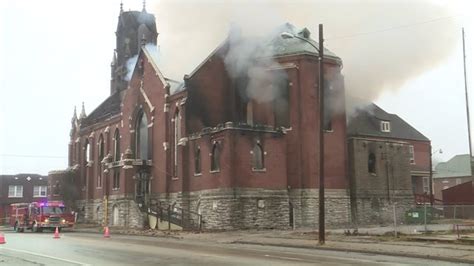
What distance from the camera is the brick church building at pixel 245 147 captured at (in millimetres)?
36656

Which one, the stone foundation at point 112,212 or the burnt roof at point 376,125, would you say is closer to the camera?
the stone foundation at point 112,212

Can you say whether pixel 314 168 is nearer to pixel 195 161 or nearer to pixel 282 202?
pixel 282 202

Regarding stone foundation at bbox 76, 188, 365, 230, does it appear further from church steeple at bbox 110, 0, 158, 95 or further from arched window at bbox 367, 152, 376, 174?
church steeple at bbox 110, 0, 158, 95

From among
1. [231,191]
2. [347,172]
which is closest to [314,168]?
[347,172]

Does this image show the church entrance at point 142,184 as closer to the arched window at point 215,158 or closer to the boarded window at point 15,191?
the arched window at point 215,158

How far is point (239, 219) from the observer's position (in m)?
35.3

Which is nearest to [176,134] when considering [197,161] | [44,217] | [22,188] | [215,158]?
[197,161]

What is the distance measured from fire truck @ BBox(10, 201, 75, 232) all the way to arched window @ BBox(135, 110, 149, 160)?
400 inches

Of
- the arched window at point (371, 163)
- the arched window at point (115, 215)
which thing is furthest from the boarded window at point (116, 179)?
the arched window at point (371, 163)

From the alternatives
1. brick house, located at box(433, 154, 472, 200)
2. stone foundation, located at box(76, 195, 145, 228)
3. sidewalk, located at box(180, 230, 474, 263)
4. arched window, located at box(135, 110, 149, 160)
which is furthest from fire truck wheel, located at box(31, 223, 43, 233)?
brick house, located at box(433, 154, 472, 200)

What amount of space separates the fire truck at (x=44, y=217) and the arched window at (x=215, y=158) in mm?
11695

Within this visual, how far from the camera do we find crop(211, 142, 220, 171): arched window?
3709 cm

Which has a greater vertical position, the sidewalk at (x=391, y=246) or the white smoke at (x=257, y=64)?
the white smoke at (x=257, y=64)

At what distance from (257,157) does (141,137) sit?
52.5 feet
